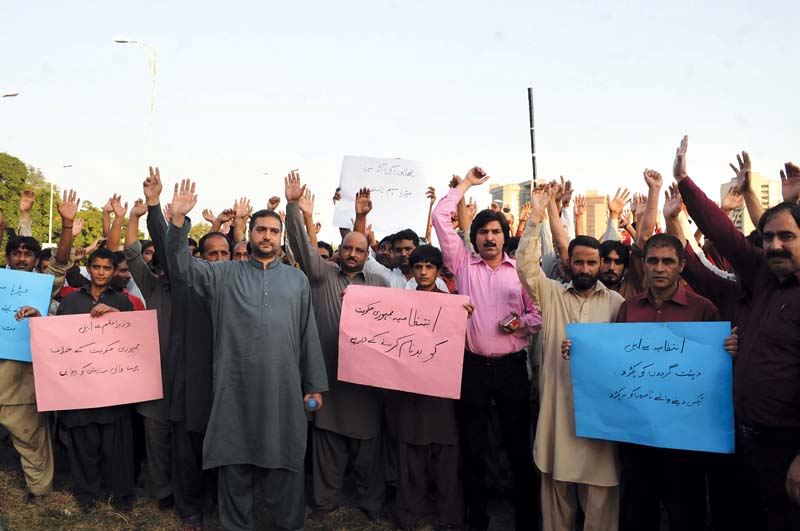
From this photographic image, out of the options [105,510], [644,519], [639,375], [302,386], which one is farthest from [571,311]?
[105,510]

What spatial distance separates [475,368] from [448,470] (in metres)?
0.90

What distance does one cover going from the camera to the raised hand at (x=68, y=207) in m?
6.98

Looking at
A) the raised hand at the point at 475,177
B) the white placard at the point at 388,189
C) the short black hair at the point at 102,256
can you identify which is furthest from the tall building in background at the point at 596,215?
the short black hair at the point at 102,256

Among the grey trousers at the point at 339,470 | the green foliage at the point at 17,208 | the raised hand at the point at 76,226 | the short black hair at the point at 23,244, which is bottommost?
the grey trousers at the point at 339,470

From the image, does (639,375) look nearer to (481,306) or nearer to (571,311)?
(571,311)

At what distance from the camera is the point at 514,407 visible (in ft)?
16.5

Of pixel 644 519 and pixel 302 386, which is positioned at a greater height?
pixel 302 386

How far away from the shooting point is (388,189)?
830cm

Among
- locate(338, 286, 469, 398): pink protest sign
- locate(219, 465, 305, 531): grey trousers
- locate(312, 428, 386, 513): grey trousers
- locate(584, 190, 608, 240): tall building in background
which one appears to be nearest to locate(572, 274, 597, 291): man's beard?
locate(338, 286, 469, 398): pink protest sign

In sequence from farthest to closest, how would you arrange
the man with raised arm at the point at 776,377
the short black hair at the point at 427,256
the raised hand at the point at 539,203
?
the short black hair at the point at 427,256, the raised hand at the point at 539,203, the man with raised arm at the point at 776,377

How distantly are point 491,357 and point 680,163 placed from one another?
1.86 meters

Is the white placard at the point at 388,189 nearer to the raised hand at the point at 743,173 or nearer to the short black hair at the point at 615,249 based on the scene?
the short black hair at the point at 615,249

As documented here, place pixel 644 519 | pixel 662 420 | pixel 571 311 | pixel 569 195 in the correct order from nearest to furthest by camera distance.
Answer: pixel 662 420 < pixel 644 519 < pixel 571 311 < pixel 569 195

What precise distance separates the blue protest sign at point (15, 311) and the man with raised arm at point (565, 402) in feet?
13.6
